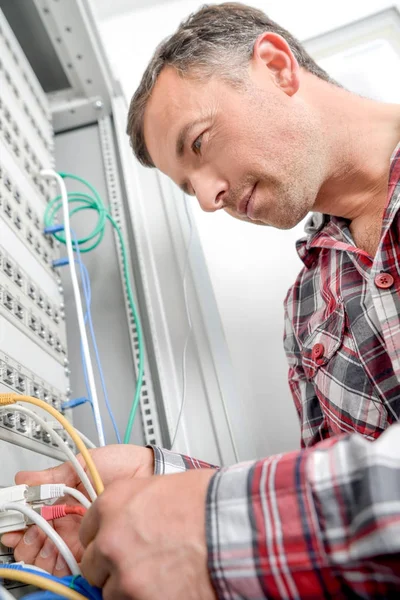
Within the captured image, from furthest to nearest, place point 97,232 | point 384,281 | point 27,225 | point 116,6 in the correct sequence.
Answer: point 116,6
point 97,232
point 27,225
point 384,281

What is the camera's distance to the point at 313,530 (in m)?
0.37

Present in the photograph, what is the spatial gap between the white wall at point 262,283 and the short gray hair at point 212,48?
0.40m

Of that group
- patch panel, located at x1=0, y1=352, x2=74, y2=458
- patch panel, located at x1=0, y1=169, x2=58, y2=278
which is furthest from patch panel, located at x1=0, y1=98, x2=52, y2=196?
patch panel, located at x1=0, y1=352, x2=74, y2=458

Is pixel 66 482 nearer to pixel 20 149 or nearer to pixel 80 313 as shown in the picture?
pixel 80 313

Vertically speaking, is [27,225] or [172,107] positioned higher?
[172,107]

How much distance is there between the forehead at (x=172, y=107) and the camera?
93 centimetres

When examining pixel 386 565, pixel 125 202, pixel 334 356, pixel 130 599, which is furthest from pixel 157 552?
pixel 125 202

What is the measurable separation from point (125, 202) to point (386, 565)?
4.02 feet

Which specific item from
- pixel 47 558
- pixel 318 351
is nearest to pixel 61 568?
pixel 47 558

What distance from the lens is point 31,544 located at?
0.62 meters

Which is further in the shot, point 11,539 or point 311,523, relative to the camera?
point 11,539

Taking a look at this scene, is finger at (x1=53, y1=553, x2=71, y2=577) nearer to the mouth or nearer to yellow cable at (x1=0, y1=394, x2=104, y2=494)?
yellow cable at (x1=0, y1=394, x2=104, y2=494)

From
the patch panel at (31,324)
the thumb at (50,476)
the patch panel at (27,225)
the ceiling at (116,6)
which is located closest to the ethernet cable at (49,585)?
the thumb at (50,476)

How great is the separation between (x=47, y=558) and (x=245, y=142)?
81 centimetres
